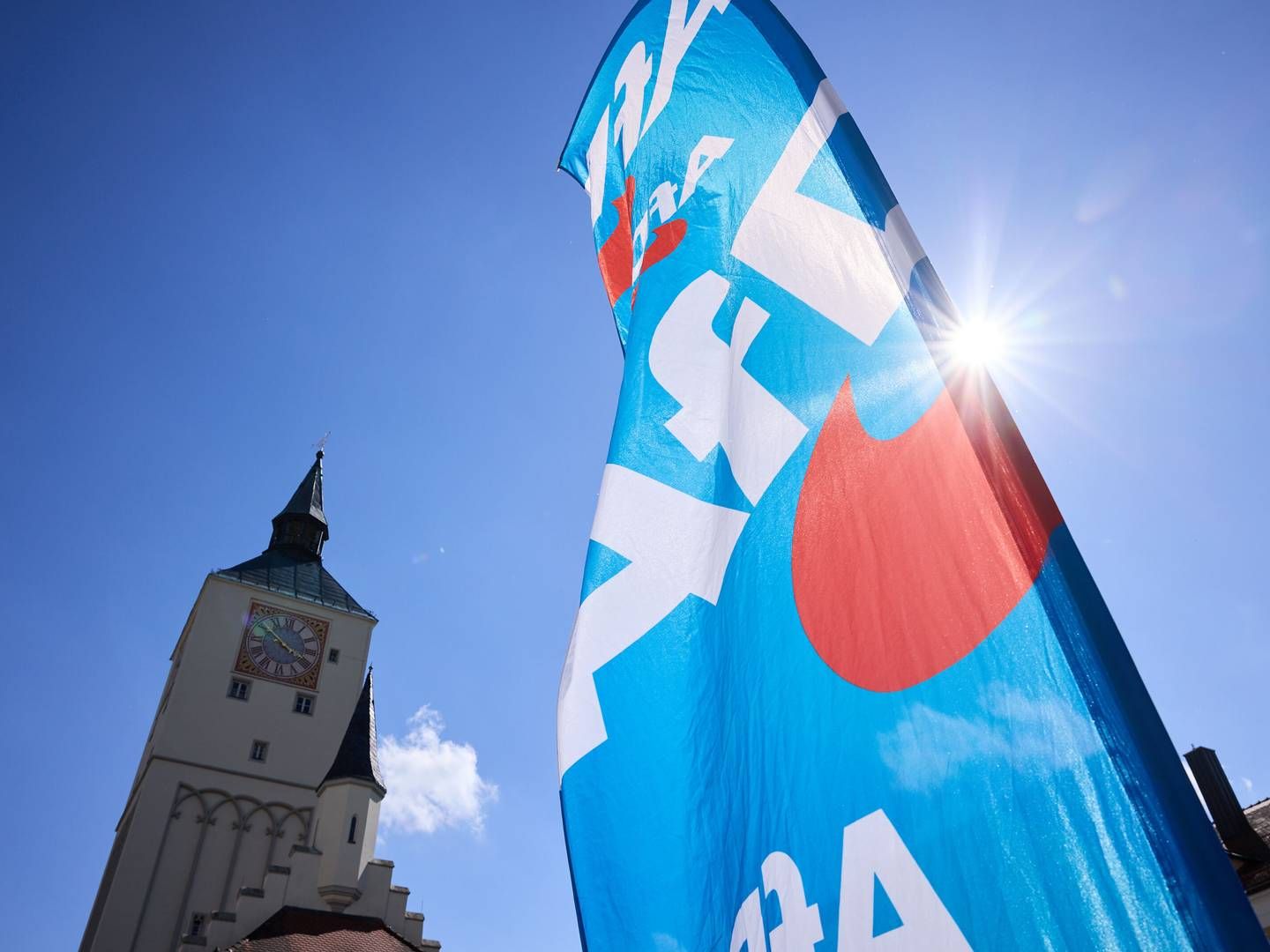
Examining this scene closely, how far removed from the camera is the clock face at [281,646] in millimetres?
35594

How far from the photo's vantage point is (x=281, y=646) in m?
36.7

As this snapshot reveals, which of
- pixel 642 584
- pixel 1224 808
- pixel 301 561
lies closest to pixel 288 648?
pixel 301 561

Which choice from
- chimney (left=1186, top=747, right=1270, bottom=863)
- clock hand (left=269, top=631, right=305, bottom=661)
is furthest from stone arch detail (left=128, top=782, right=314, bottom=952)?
chimney (left=1186, top=747, right=1270, bottom=863)

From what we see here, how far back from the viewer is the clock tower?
28.2 meters

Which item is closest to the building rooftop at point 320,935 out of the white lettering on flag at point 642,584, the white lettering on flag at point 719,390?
the white lettering on flag at point 642,584

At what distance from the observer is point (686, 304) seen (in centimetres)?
371

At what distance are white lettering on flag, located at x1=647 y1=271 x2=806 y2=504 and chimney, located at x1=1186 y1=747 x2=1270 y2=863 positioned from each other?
1697cm

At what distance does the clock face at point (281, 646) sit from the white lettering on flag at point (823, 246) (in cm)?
3601

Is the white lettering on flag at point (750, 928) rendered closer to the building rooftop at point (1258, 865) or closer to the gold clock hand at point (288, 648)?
the building rooftop at point (1258, 865)

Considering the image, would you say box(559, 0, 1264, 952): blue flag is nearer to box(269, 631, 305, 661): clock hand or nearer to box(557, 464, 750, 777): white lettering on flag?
box(557, 464, 750, 777): white lettering on flag

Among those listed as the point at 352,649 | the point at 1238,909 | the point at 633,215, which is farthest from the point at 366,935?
the point at 1238,909

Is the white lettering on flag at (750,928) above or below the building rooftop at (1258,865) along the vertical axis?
below

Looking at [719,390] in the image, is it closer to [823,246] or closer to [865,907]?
[823,246]

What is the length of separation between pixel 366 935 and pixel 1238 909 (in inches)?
1152
